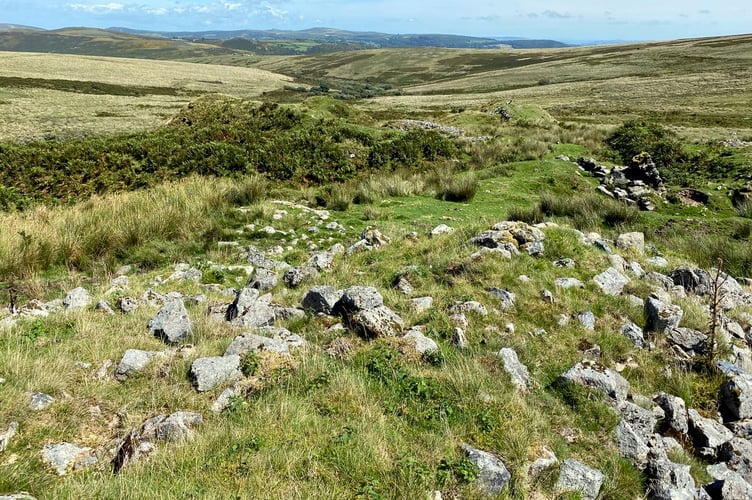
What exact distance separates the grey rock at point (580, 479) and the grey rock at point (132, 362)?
4220 millimetres

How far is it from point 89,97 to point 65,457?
6298 centimetres

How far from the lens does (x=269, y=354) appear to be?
4988mm

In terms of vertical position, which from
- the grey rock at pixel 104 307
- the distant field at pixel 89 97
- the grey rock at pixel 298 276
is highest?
the distant field at pixel 89 97

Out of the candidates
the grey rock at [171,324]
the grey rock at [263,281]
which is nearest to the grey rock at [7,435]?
the grey rock at [171,324]

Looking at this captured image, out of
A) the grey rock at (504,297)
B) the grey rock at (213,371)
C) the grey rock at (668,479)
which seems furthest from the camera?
the grey rock at (504,297)

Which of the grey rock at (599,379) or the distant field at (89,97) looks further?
the distant field at (89,97)

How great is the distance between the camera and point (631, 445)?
4.21 metres

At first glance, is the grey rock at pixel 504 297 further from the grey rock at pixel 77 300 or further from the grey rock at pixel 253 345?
the grey rock at pixel 77 300

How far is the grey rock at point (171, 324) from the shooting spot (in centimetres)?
548

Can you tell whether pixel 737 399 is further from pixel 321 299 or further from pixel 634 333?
pixel 321 299

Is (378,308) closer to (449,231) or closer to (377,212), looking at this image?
(449,231)

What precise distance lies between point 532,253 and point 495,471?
5387mm

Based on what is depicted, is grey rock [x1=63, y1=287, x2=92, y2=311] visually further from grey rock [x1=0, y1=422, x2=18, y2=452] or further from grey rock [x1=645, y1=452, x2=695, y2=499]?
grey rock [x1=645, y1=452, x2=695, y2=499]

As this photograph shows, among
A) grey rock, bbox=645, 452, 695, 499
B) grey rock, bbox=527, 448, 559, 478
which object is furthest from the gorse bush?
grey rock, bbox=645, 452, 695, 499
